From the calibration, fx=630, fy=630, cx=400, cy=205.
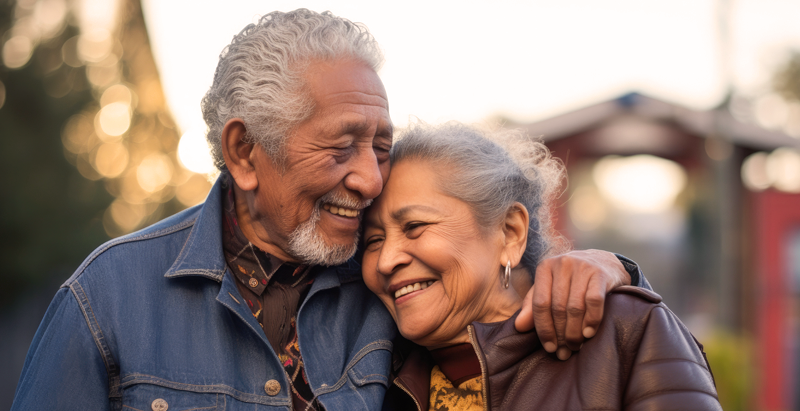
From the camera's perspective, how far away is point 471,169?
2436mm

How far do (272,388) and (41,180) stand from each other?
1206 centimetres

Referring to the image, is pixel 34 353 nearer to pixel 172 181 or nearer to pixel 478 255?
pixel 478 255

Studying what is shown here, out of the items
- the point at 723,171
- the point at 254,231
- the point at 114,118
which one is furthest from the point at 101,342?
the point at 114,118

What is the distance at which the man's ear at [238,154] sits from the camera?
2.40 meters

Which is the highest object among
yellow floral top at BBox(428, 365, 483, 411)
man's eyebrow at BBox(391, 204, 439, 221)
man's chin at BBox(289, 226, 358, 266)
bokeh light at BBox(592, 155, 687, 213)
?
man's eyebrow at BBox(391, 204, 439, 221)

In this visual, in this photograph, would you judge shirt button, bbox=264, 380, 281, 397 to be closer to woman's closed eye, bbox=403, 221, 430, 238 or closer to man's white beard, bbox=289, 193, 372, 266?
man's white beard, bbox=289, 193, 372, 266

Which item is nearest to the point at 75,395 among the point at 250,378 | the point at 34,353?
the point at 34,353

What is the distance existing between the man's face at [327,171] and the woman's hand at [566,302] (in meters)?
0.70

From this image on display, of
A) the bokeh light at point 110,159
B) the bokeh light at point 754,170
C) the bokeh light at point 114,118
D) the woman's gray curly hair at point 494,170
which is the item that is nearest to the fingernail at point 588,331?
the woman's gray curly hair at point 494,170

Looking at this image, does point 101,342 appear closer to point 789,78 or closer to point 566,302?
point 566,302

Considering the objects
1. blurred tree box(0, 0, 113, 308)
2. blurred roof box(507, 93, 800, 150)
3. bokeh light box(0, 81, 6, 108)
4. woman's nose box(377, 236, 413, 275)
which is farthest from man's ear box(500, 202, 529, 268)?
bokeh light box(0, 81, 6, 108)

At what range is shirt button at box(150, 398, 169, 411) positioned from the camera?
2016mm

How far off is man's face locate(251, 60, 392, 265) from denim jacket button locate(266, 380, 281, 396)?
469mm

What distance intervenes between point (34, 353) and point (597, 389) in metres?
1.79
